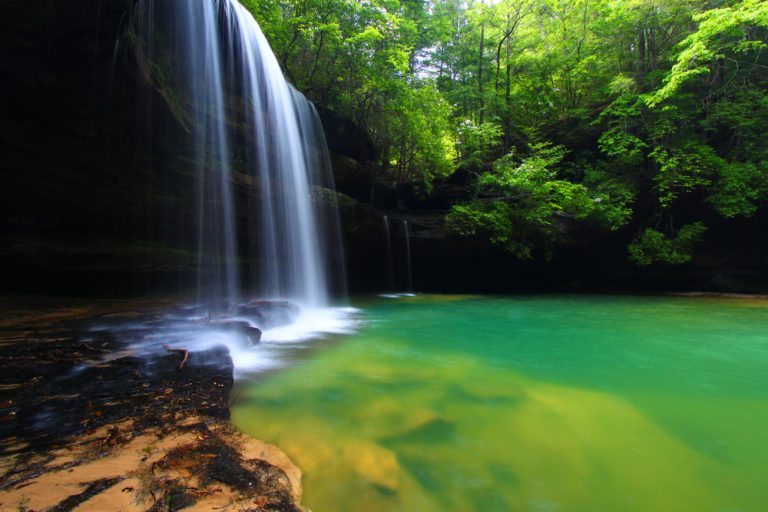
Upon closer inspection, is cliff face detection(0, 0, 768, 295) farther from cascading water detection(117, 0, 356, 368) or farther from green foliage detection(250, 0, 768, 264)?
green foliage detection(250, 0, 768, 264)

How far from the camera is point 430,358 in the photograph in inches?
237

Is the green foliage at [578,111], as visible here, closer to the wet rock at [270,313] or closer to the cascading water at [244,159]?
the cascading water at [244,159]

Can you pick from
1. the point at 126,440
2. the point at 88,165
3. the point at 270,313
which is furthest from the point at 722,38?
the point at 88,165

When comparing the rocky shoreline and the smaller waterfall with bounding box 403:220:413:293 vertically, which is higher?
the smaller waterfall with bounding box 403:220:413:293

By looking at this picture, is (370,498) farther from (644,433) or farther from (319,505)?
(644,433)

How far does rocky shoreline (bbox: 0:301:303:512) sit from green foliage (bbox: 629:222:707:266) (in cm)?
1679

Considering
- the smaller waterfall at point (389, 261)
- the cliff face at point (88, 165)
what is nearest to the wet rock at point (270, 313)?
the cliff face at point (88, 165)

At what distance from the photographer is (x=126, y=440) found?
2.61 m

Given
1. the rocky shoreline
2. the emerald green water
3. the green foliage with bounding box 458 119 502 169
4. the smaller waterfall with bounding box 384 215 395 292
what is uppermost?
the green foliage with bounding box 458 119 502 169

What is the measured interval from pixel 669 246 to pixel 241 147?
55.1 ft

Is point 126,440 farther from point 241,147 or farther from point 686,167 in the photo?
point 686,167

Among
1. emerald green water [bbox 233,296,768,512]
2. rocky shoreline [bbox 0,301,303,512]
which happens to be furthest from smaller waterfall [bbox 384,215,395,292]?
Answer: rocky shoreline [bbox 0,301,303,512]

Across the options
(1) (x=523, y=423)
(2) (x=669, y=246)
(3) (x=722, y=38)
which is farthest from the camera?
(2) (x=669, y=246)

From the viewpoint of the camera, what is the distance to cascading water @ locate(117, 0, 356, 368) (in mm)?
8445
